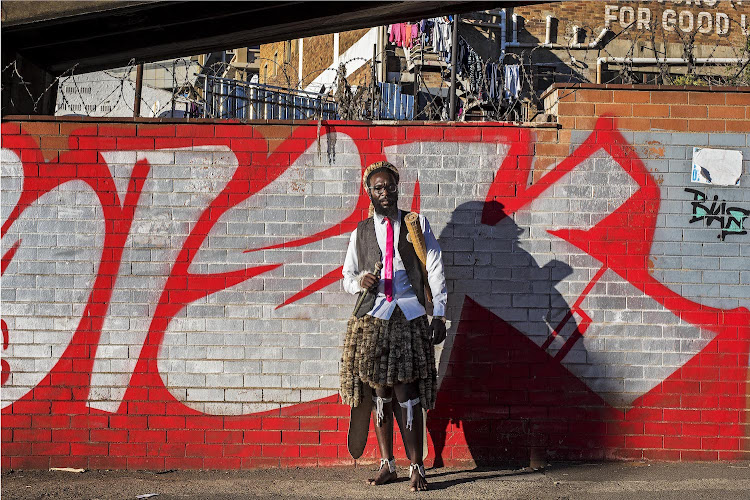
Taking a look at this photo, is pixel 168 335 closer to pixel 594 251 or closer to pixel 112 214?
pixel 112 214

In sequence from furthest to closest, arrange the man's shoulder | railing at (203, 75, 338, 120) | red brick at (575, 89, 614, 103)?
railing at (203, 75, 338, 120), red brick at (575, 89, 614, 103), the man's shoulder

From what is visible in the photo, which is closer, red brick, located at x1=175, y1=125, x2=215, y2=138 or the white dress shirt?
the white dress shirt

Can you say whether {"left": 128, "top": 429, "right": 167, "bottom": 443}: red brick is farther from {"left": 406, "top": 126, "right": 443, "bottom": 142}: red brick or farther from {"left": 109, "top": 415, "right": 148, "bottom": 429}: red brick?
{"left": 406, "top": 126, "right": 443, "bottom": 142}: red brick

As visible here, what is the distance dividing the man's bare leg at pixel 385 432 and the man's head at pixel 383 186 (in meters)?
1.17

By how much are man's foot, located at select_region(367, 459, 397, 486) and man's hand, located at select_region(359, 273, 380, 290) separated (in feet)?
3.80

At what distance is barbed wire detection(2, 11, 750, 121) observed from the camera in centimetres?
633

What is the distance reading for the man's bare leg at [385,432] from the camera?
5426 mm

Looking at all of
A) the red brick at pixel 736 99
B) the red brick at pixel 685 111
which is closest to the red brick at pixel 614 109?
the red brick at pixel 685 111

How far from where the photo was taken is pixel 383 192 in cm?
542

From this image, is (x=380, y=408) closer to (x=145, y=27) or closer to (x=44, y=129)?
(x=44, y=129)

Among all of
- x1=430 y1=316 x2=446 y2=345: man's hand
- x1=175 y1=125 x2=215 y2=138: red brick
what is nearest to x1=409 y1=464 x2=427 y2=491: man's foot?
x1=430 y1=316 x2=446 y2=345: man's hand

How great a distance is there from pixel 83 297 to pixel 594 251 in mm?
3616

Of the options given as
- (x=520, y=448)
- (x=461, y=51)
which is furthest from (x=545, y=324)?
(x=461, y=51)

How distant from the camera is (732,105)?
5957 mm
